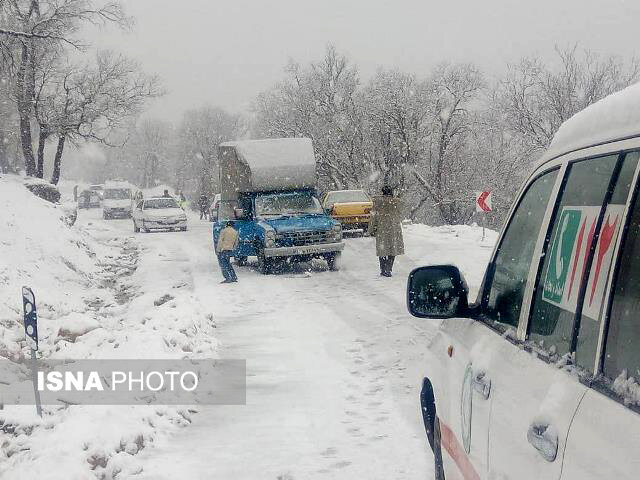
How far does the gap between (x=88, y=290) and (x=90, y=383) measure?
8.82 m

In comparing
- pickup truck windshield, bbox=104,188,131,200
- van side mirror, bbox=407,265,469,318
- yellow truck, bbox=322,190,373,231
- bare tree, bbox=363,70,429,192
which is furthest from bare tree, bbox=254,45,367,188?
van side mirror, bbox=407,265,469,318

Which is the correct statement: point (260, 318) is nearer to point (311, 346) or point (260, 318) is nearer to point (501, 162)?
point (311, 346)

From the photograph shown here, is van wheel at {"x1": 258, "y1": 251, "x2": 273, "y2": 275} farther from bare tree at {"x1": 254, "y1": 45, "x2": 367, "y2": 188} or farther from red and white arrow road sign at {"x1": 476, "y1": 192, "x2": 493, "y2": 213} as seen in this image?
bare tree at {"x1": 254, "y1": 45, "x2": 367, "y2": 188}

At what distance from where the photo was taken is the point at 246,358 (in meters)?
8.52

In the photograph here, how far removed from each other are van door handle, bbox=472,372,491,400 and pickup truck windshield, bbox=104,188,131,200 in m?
49.7

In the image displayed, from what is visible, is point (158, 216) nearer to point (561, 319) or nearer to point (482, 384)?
point (482, 384)

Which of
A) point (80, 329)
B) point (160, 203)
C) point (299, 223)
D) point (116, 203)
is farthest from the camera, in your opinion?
point (116, 203)

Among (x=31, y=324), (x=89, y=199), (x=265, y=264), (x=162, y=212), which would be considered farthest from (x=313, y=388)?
(x=89, y=199)

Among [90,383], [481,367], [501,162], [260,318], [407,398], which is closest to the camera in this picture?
[481,367]

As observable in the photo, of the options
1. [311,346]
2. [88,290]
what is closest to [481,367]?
[311,346]

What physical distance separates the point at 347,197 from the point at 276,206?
10728mm

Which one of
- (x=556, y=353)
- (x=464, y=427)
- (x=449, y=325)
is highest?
(x=556, y=353)

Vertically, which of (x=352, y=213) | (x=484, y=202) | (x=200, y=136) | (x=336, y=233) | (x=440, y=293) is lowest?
(x=352, y=213)

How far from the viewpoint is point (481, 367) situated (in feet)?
8.70
